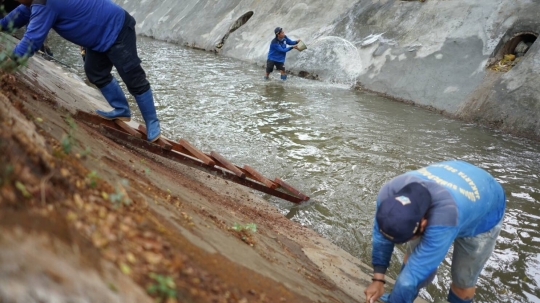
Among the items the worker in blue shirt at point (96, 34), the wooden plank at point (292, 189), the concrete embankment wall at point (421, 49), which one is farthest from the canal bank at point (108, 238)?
the concrete embankment wall at point (421, 49)

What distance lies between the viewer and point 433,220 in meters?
2.34

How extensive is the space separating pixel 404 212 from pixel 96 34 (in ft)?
10.7

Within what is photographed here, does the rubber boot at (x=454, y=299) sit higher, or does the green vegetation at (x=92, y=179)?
the green vegetation at (x=92, y=179)

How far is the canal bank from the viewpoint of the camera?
119 centimetres

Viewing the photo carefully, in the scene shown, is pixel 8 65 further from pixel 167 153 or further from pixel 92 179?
pixel 167 153

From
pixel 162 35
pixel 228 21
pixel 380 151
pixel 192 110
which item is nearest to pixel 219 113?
pixel 192 110

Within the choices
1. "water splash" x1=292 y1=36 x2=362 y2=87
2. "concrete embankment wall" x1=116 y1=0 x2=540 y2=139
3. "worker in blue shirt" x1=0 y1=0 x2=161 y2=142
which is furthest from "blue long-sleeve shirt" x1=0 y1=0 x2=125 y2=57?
"water splash" x1=292 y1=36 x2=362 y2=87

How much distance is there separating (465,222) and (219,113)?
20.6 ft

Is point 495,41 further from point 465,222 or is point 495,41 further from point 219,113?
point 465,222

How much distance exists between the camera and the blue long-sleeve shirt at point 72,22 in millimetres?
3293

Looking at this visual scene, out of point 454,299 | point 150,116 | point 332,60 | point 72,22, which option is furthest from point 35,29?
point 332,60

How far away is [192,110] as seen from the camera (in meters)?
8.25

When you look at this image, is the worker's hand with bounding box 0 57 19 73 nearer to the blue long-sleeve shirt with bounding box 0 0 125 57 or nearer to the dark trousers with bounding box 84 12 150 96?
the blue long-sleeve shirt with bounding box 0 0 125 57

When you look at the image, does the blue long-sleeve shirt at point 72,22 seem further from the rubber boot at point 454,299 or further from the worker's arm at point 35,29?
the rubber boot at point 454,299
